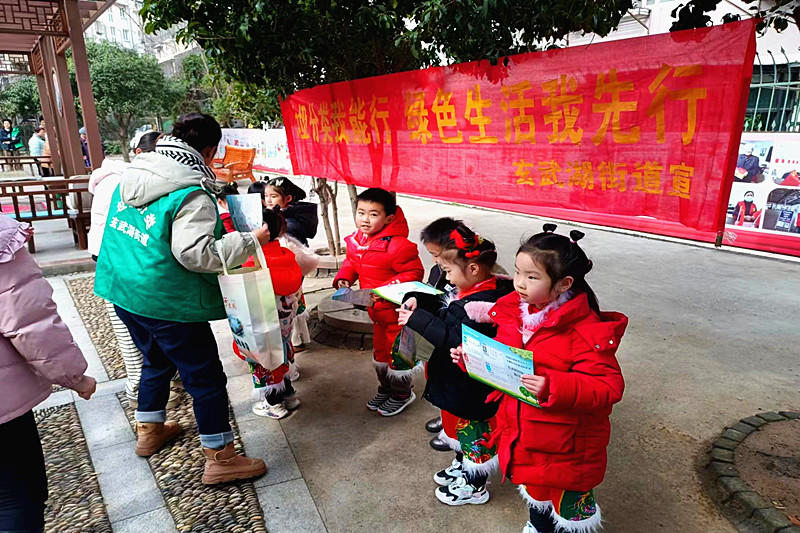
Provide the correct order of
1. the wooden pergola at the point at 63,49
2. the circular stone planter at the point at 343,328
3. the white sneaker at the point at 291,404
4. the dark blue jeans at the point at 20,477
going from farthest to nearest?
the wooden pergola at the point at 63,49
the circular stone planter at the point at 343,328
the white sneaker at the point at 291,404
the dark blue jeans at the point at 20,477

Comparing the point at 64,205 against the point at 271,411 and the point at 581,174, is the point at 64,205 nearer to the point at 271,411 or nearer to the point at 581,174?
the point at 271,411

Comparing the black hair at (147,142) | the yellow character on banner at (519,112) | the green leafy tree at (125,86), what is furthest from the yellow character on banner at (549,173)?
the green leafy tree at (125,86)

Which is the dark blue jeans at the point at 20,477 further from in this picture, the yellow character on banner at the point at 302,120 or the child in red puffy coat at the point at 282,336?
the yellow character on banner at the point at 302,120

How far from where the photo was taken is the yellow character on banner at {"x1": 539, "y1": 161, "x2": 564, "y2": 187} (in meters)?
2.36

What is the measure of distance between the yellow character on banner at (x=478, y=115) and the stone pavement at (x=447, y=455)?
62.7 inches

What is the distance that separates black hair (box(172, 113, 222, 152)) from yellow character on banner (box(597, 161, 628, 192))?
1.64 metres

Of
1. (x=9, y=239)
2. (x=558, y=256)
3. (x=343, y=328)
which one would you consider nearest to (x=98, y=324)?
(x=343, y=328)

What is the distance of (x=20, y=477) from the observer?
1.72 meters

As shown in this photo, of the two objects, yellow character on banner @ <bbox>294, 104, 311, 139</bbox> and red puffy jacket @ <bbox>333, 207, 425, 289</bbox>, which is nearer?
red puffy jacket @ <bbox>333, 207, 425, 289</bbox>

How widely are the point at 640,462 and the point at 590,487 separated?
106 cm

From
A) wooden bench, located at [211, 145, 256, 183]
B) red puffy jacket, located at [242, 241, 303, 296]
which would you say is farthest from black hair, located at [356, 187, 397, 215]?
wooden bench, located at [211, 145, 256, 183]

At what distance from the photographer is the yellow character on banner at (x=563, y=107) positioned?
2248 mm

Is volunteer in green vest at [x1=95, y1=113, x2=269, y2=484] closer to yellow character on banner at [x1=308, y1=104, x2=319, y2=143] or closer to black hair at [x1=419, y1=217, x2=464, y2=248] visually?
black hair at [x1=419, y1=217, x2=464, y2=248]

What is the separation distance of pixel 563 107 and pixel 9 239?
6.83 feet
